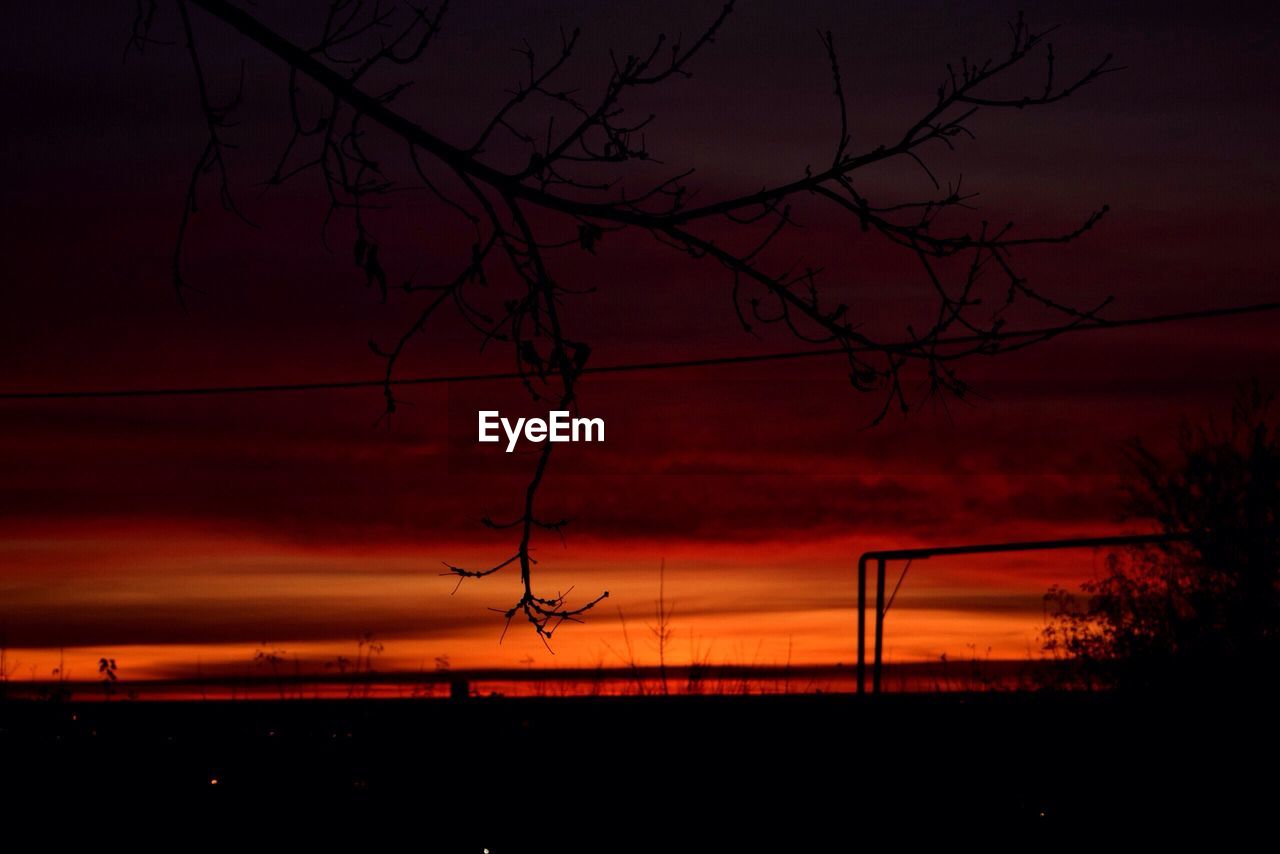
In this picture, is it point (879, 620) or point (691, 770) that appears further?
point (879, 620)

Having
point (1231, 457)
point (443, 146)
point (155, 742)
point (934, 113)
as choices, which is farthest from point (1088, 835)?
point (1231, 457)

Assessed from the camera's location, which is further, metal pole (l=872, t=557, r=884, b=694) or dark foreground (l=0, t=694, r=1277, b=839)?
metal pole (l=872, t=557, r=884, b=694)

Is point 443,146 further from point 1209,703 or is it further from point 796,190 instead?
point 1209,703

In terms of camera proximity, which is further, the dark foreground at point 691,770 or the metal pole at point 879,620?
the metal pole at point 879,620

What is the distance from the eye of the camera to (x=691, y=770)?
955cm

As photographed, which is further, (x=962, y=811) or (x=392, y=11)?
(x=962, y=811)

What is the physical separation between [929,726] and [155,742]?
531 cm

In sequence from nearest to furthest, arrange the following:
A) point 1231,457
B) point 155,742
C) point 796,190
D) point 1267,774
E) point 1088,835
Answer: point 796,190, point 1088,835, point 1267,774, point 155,742, point 1231,457

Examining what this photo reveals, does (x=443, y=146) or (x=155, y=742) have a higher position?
(x=443, y=146)

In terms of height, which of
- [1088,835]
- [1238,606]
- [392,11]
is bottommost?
[1088,835]

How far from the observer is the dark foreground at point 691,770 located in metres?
8.64

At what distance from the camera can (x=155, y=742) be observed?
34.7ft

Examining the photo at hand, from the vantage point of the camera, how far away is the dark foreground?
28.3 ft

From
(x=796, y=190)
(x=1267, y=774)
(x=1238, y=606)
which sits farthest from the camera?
(x=1238, y=606)
